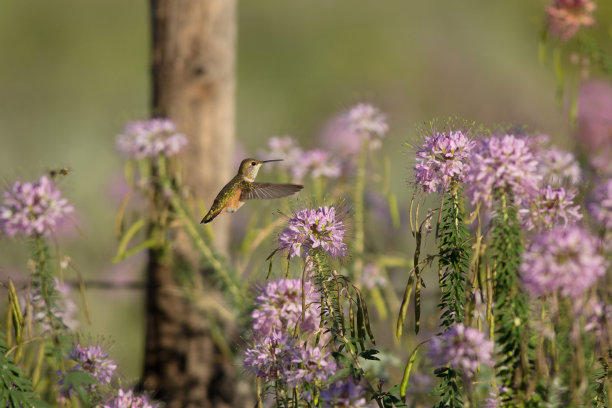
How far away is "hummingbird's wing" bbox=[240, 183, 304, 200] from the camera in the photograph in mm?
2866

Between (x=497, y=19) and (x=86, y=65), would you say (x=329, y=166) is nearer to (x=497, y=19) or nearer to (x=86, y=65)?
(x=86, y=65)

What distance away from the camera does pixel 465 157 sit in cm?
195

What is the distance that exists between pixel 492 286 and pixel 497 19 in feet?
44.5

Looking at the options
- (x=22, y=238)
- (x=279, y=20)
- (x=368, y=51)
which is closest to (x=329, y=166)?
(x=22, y=238)

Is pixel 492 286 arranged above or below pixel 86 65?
below

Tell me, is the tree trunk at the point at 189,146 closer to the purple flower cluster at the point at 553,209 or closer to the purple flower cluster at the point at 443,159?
the purple flower cluster at the point at 443,159

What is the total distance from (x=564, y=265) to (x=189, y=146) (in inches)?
114

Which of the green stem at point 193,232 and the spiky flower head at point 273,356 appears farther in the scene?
the green stem at point 193,232

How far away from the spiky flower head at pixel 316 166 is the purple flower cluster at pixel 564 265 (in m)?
2.18

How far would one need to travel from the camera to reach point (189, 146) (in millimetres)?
4184

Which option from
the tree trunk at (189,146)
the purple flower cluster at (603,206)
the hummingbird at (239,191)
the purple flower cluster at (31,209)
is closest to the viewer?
the purple flower cluster at (31,209)

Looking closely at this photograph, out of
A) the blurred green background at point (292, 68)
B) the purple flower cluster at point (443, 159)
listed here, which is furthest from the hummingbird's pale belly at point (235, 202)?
the blurred green background at point (292, 68)

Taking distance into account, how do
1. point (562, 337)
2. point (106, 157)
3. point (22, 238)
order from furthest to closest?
point (106, 157)
point (22, 238)
point (562, 337)

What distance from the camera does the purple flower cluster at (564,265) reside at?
159cm
